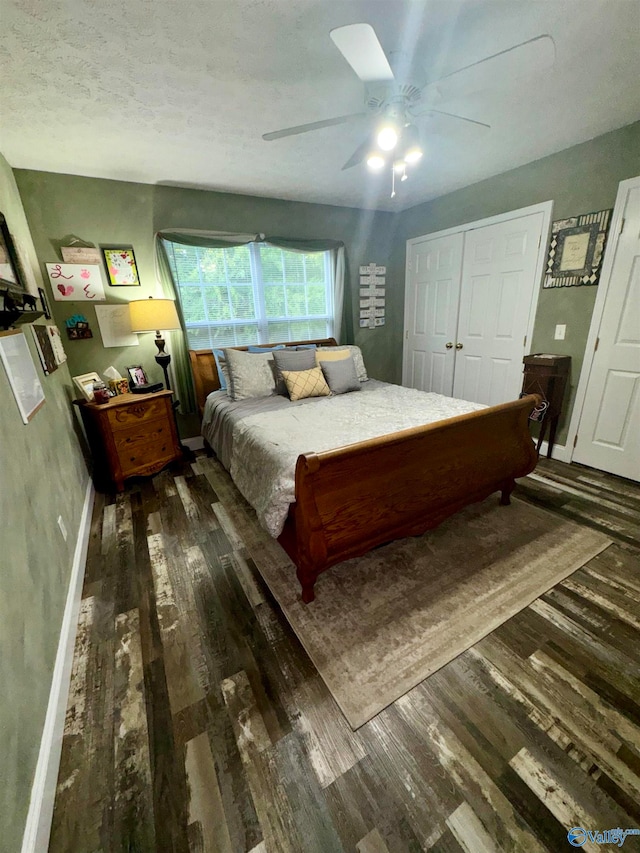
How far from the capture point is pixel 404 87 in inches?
58.7

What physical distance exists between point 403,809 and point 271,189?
4.08 metres

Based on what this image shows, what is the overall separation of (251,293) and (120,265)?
1.21 metres

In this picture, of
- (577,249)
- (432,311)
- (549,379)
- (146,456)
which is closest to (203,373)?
(146,456)

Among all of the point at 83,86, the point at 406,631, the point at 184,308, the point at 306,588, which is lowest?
the point at 406,631

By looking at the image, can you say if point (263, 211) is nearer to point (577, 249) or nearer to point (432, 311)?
point (432, 311)

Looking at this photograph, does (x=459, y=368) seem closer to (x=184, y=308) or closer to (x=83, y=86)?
(x=184, y=308)

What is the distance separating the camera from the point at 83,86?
162 centimetres

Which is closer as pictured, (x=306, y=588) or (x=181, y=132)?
(x=306, y=588)

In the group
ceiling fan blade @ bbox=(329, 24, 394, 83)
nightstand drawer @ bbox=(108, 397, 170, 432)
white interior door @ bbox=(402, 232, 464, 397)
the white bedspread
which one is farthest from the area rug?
ceiling fan blade @ bbox=(329, 24, 394, 83)

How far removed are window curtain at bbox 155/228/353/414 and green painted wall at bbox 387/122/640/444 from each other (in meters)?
1.22

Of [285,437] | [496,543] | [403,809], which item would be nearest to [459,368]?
[496,543]

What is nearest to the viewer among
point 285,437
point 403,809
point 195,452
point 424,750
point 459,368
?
point 403,809

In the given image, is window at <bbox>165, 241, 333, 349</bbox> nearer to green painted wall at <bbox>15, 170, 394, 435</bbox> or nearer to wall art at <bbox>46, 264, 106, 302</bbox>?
green painted wall at <bbox>15, 170, 394, 435</bbox>

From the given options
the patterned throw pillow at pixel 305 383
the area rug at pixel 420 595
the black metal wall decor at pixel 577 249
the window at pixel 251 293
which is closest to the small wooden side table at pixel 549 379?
the black metal wall decor at pixel 577 249
